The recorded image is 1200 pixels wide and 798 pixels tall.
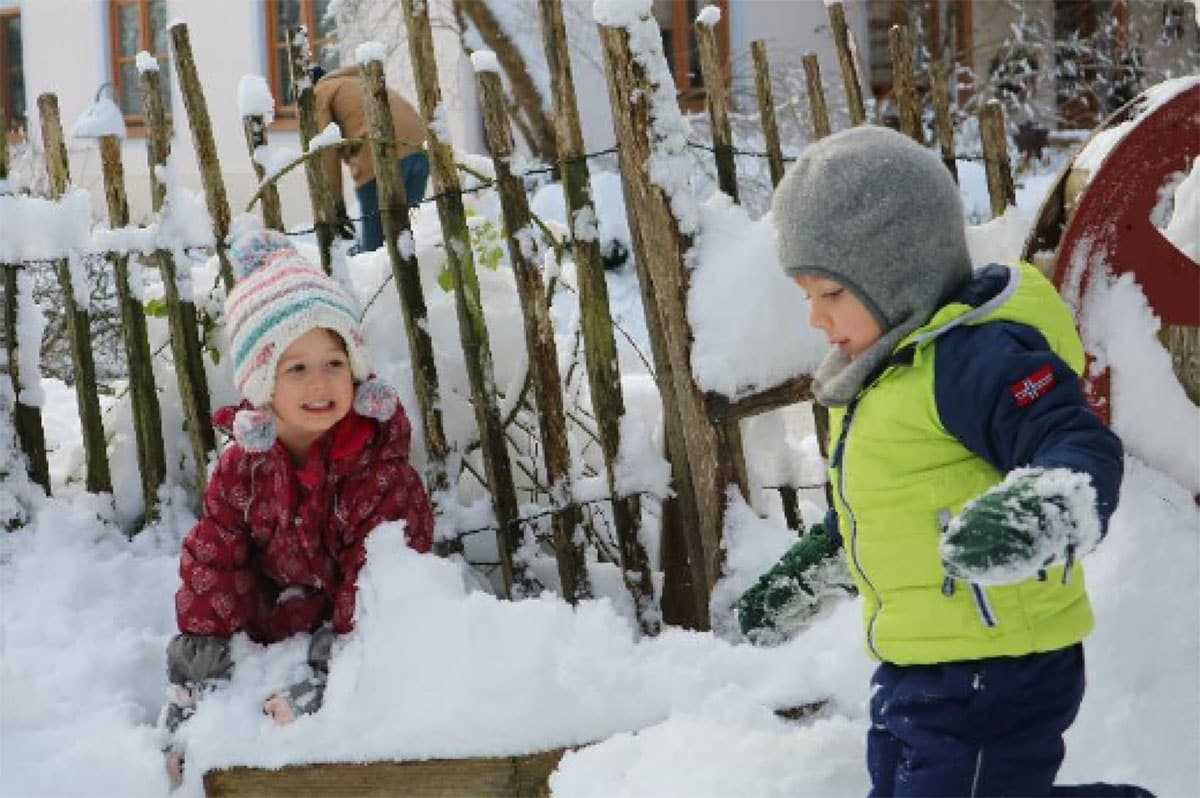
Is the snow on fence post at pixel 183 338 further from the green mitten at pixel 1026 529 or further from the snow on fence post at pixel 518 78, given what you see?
the snow on fence post at pixel 518 78

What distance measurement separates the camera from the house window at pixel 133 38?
16188 mm

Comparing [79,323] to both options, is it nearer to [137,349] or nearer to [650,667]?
[137,349]

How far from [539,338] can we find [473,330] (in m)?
0.17

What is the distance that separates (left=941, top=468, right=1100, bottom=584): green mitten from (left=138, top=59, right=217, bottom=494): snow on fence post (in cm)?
249

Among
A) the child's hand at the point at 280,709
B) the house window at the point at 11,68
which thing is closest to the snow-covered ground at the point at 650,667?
the child's hand at the point at 280,709

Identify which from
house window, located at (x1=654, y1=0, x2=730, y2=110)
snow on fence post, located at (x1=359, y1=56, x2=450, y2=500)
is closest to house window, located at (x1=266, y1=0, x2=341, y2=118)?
house window, located at (x1=654, y1=0, x2=730, y2=110)

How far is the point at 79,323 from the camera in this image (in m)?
3.83

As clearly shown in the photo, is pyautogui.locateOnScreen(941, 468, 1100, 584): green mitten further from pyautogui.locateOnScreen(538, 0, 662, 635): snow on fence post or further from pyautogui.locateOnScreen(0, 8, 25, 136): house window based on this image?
pyautogui.locateOnScreen(0, 8, 25, 136): house window

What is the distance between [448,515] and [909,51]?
1.80 meters

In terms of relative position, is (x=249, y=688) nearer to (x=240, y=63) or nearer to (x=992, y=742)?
(x=992, y=742)

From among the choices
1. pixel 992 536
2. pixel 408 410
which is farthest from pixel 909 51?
pixel 992 536

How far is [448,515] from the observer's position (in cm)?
358

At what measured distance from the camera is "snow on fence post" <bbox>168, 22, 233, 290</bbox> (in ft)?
11.7

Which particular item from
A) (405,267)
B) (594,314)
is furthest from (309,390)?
(594,314)
